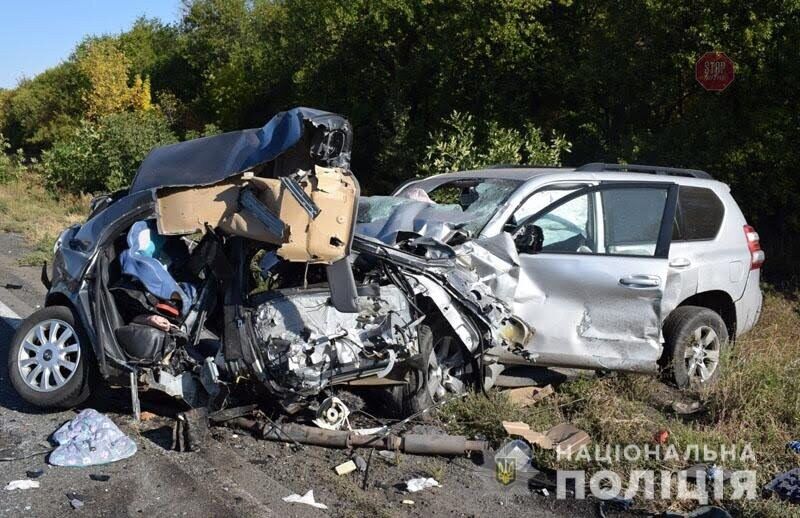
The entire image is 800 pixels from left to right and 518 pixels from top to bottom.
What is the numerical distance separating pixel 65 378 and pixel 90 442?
2.34ft

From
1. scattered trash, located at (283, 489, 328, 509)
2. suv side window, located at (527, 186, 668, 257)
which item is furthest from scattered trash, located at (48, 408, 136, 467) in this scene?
suv side window, located at (527, 186, 668, 257)

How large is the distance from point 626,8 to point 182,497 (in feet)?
33.1

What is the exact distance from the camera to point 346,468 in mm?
4996

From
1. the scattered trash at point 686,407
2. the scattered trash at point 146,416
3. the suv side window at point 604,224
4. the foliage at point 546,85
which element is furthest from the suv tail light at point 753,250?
the scattered trash at point 146,416

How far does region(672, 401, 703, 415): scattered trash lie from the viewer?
6.07 metres

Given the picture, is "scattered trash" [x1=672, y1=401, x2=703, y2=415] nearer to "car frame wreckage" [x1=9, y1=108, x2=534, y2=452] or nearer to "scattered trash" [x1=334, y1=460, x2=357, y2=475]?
"car frame wreckage" [x1=9, y1=108, x2=534, y2=452]

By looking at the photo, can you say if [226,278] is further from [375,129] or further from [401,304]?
[375,129]

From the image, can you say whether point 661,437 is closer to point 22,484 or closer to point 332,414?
point 332,414

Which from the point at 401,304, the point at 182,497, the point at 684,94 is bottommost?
the point at 182,497

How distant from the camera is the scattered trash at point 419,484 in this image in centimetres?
480

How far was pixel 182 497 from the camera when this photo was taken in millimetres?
4508

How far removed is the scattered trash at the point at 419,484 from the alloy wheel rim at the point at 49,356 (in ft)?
7.91

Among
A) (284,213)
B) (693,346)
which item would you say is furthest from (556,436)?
(284,213)

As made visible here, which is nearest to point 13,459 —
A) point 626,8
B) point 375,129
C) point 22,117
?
point 626,8
